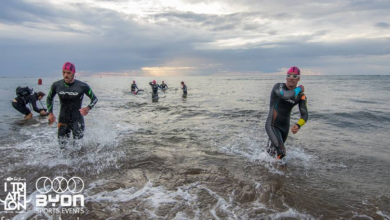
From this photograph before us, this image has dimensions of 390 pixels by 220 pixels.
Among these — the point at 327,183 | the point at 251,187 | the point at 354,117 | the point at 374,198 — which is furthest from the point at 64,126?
the point at 354,117

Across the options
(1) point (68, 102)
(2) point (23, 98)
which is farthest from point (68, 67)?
(2) point (23, 98)

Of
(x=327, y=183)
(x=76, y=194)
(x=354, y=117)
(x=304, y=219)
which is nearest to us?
(x=304, y=219)

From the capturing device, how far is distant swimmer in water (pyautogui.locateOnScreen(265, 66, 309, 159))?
214 inches

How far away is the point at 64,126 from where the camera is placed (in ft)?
20.0

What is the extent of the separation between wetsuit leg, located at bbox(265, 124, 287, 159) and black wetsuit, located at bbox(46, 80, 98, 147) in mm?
4798

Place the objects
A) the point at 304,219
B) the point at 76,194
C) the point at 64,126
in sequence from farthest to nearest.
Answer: the point at 64,126 → the point at 76,194 → the point at 304,219

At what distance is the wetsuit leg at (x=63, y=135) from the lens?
609 centimetres

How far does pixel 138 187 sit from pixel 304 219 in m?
3.01

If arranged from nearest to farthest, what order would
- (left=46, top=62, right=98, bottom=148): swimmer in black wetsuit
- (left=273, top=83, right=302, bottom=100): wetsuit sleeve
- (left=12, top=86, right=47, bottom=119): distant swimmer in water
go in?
(left=273, top=83, right=302, bottom=100): wetsuit sleeve
(left=46, top=62, right=98, bottom=148): swimmer in black wetsuit
(left=12, top=86, right=47, bottom=119): distant swimmer in water

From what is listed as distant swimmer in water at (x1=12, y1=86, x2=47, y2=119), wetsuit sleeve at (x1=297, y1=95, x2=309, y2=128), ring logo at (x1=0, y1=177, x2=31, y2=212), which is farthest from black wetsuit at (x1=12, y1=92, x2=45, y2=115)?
wetsuit sleeve at (x1=297, y1=95, x2=309, y2=128)

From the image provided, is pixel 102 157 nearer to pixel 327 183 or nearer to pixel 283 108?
pixel 283 108

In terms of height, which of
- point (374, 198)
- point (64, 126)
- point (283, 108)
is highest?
point (283, 108)

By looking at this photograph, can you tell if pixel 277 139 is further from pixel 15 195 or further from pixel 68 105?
pixel 15 195

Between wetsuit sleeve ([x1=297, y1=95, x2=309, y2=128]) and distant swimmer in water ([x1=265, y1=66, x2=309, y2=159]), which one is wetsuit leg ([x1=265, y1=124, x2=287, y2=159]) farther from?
wetsuit sleeve ([x1=297, y1=95, x2=309, y2=128])
